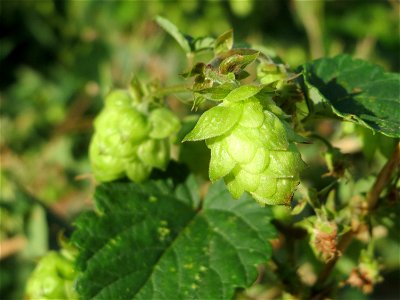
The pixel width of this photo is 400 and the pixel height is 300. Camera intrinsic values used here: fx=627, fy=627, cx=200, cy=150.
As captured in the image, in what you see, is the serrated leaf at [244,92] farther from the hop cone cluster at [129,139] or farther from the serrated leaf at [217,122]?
the hop cone cluster at [129,139]

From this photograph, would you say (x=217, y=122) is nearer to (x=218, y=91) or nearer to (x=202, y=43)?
(x=218, y=91)

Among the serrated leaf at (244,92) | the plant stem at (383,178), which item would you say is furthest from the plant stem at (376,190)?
the serrated leaf at (244,92)

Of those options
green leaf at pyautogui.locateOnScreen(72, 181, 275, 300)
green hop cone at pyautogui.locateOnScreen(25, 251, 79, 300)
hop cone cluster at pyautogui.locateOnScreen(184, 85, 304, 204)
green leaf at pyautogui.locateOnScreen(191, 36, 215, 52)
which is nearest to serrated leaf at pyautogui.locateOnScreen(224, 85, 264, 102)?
hop cone cluster at pyautogui.locateOnScreen(184, 85, 304, 204)

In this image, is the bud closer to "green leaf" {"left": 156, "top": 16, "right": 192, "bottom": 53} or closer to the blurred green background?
"green leaf" {"left": 156, "top": 16, "right": 192, "bottom": 53}

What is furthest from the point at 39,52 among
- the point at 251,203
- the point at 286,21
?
the point at 251,203

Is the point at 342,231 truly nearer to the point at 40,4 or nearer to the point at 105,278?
the point at 105,278

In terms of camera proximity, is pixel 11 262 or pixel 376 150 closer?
pixel 376 150
